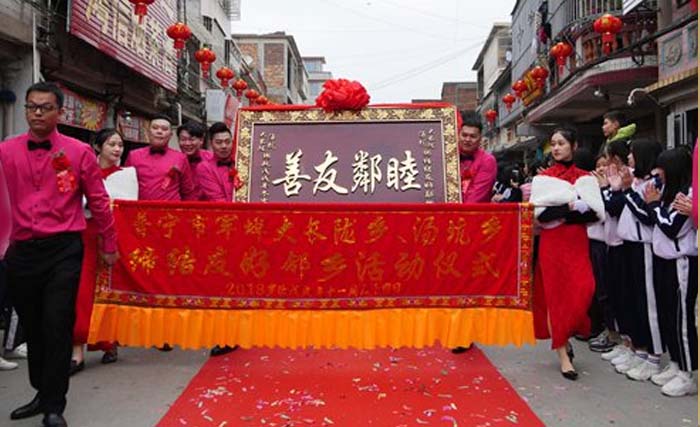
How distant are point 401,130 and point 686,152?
1.87m

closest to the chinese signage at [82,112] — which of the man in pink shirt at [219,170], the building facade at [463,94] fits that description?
the man in pink shirt at [219,170]

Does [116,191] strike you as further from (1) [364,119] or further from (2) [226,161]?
(1) [364,119]

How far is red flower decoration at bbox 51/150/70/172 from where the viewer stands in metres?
2.96

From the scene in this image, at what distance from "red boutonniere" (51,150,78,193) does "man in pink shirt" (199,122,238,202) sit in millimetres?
1507

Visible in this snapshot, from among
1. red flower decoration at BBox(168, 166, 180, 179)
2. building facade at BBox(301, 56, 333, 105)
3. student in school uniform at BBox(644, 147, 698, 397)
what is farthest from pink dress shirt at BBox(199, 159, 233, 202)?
building facade at BBox(301, 56, 333, 105)

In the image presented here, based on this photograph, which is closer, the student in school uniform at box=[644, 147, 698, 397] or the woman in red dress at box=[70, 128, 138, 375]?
the student in school uniform at box=[644, 147, 698, 397]

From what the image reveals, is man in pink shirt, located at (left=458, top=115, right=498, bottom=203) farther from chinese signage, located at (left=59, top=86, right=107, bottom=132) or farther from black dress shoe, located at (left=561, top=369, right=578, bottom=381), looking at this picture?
chinese signage, located at (left=59, top=86, right=107, bottom=132)

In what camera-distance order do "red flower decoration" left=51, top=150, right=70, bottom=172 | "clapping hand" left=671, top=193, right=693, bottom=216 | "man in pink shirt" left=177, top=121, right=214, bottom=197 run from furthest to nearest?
"man in pink shirt" left=177, top=121, right=214, bottom=197, "clapping hand" left=671, top=193, right=693, bottom=216, "red flower decoration" left=51, top=150, right=70, bottom=172

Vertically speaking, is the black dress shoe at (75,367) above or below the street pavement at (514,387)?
above

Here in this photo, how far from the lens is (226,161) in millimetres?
4758

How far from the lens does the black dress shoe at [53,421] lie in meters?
2.85

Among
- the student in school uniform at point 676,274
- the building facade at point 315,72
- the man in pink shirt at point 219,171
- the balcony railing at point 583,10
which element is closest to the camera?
the student in school uniform at point 676,274

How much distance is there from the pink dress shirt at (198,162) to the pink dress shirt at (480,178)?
1.98m

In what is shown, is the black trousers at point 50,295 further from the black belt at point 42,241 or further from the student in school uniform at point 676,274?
the student in school uniform at point 676,274
